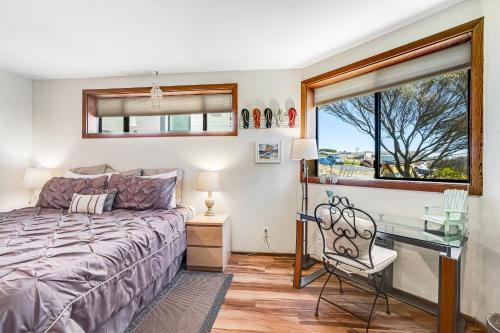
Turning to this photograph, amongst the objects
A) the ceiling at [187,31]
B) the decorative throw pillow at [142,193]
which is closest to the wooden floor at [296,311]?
the decorative throw pillow at [142,193]

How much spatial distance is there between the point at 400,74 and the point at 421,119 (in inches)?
19.2

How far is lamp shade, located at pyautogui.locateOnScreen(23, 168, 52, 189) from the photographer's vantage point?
3.12 metres

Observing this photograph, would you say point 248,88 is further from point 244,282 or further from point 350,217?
point 244,282

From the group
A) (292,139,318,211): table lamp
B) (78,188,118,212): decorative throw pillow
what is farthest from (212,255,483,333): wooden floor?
(78,188,118,212): decorative throw pillow

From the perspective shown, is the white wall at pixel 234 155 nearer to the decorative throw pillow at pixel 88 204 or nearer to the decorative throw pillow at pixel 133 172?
the decorative throw pillow at pixel 133 172

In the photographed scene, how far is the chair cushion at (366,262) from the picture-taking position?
1759 millimetres

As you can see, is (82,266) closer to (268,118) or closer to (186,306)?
(186,306)

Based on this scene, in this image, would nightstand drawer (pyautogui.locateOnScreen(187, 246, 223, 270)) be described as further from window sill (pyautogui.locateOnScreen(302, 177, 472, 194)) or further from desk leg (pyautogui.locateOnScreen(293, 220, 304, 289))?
window sill (pyautogui.locateOnScreen(302, 177, 472, 194))

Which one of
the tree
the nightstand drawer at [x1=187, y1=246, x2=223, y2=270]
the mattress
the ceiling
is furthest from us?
the nightstand drawer at [x1=187, y1=246, x2=223, y2=270]

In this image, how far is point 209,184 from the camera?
2.91 metres

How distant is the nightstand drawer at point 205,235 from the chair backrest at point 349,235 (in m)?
1.21

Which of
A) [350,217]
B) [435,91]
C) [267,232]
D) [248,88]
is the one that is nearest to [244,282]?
[267,232]

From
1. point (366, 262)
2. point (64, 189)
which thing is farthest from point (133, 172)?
point (366, 262)

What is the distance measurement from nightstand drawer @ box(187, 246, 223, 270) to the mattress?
0.19 metres
